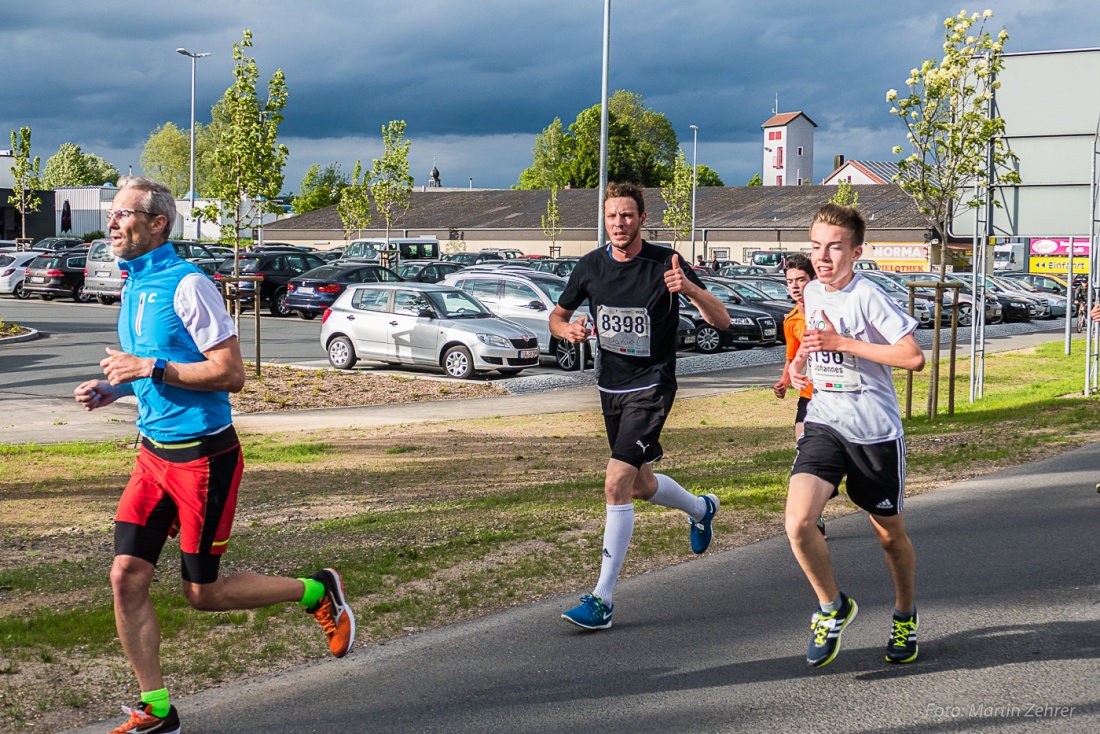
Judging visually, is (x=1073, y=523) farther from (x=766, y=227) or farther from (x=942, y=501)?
(x=766, y=227)

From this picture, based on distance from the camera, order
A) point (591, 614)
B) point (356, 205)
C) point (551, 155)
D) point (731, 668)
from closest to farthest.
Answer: point (731, 668), point (591, 614), point (356, 205), point (551, 155)

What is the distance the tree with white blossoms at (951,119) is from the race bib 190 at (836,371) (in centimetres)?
1326

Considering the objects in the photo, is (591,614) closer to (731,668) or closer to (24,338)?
(731,668)

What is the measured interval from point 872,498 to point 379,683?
7.02 ft

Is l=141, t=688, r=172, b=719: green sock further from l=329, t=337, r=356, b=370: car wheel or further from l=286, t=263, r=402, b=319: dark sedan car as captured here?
l=286, t=263, r=402, b=319: dark sedan car

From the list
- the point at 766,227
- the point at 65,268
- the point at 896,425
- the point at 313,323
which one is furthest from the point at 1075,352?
the point at 766,227

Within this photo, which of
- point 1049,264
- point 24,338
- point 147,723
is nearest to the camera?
point 147,723

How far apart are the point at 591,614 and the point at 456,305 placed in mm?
15776

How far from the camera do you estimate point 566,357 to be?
22.1m

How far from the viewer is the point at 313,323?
34344 millimetres

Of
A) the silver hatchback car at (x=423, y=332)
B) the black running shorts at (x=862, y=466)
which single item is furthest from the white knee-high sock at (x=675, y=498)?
the silver hatchback car at (x=423, y=332)

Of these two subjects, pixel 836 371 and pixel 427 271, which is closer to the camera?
pixel 836 371

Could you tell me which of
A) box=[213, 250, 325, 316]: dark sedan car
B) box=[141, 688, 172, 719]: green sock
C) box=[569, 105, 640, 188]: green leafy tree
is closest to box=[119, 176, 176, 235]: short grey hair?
box=[141, 688, 172, 719]: green sock

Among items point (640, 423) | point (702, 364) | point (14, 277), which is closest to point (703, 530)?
point (640, 423)
